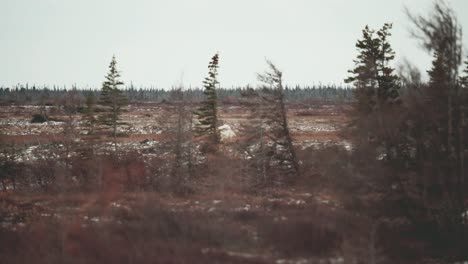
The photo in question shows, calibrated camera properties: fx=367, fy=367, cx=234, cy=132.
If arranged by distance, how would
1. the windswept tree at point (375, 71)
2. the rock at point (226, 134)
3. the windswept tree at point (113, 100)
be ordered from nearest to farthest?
the windswept tree at point (375, 71) → the windswept tree at point (113, 100) → the rock at point (226, 134)

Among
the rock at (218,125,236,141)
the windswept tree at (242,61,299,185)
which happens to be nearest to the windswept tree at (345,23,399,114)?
the windswept tree at (242,61,299,185)

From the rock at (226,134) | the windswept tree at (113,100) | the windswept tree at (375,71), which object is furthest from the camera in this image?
the rock at (226,134)

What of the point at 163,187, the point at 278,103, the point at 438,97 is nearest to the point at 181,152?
the point at 163,187

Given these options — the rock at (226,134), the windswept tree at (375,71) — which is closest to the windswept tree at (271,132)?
the windswept tree at (375,71)

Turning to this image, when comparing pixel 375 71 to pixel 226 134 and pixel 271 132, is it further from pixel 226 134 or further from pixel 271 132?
pixel 226 134

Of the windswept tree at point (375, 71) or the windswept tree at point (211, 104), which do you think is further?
the windswept tree at point (211, 104)

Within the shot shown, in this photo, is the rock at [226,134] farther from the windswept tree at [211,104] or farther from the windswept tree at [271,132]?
the windswept tree at [271,132]

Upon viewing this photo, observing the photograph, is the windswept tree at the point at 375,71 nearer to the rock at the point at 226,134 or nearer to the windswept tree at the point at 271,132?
the windswept tree at the point at 271,132

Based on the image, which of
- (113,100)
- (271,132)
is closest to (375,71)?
(271,132)

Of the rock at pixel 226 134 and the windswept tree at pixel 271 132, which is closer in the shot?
the windswept tree at pixel 271 132

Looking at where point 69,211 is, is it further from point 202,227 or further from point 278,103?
point 278,103

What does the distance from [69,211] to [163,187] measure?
5.44 meters

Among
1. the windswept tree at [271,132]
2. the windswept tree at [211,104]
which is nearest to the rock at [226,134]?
the windswept tree at [211,104]

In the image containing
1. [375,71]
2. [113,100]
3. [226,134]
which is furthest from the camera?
[226,134]
